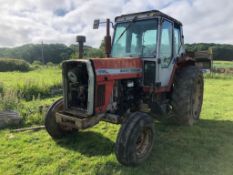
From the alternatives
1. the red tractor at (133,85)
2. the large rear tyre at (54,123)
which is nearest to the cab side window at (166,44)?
the red tractor at (133,85)

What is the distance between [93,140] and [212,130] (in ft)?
8.90

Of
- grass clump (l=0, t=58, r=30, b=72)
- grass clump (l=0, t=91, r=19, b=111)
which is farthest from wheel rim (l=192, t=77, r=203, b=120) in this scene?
grass clump (l=0, t=58, r=30, b=72)

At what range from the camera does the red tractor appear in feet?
12.8

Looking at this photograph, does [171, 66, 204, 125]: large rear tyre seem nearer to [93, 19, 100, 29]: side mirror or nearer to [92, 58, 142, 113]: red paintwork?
[92, 58, 142, 113]: red paintwork

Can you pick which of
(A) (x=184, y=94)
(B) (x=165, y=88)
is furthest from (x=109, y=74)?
(A) (x=184, y=94)

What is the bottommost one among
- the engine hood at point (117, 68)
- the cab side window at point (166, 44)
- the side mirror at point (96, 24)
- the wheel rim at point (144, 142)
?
the wheel rim at point (144, 142)

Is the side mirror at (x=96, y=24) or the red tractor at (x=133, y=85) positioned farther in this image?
the side mirror at (x=96, y=24)

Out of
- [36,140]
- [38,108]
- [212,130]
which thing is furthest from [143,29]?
[38,108]

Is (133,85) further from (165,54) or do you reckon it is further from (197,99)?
(197,99)

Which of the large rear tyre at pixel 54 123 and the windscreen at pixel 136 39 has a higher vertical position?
the windscreen at pixel 136 39

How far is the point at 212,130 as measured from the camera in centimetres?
568

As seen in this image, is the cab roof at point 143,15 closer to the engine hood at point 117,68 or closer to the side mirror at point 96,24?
the side mirror at point 96,24

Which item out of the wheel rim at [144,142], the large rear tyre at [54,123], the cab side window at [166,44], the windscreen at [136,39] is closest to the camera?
the wheel rim at [144,142]

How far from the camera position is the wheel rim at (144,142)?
A: 160 inches
